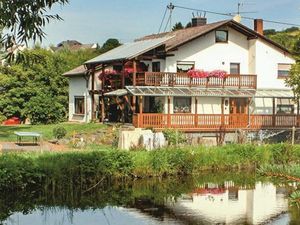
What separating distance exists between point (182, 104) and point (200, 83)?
184 cm

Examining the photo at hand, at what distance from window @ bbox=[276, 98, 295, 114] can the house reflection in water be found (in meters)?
18.3

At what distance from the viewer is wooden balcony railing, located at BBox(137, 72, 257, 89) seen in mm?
35688

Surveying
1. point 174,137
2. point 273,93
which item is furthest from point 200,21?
point 174,137

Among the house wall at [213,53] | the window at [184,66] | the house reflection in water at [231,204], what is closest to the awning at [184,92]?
the window at [184,66]

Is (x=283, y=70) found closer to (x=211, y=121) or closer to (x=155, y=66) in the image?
(x=211, y=121)

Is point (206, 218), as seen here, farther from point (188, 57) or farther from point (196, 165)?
point (188, 57)

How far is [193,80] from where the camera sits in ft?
121

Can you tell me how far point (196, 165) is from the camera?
23953mm

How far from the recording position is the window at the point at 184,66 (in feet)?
125

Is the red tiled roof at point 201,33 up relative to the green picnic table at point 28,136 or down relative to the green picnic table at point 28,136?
up

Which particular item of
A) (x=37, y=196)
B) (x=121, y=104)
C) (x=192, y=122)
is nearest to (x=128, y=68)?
(x=121, y=104)

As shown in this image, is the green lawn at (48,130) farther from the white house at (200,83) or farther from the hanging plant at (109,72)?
the hanging plant at (109,72)

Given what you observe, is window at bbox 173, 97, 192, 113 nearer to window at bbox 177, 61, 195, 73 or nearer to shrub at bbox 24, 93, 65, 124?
window at bbox 177, 61, 195, 73

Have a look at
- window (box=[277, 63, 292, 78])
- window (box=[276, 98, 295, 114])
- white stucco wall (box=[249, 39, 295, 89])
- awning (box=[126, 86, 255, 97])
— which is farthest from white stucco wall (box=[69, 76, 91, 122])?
window (box=[277, 63, 292, 78])
